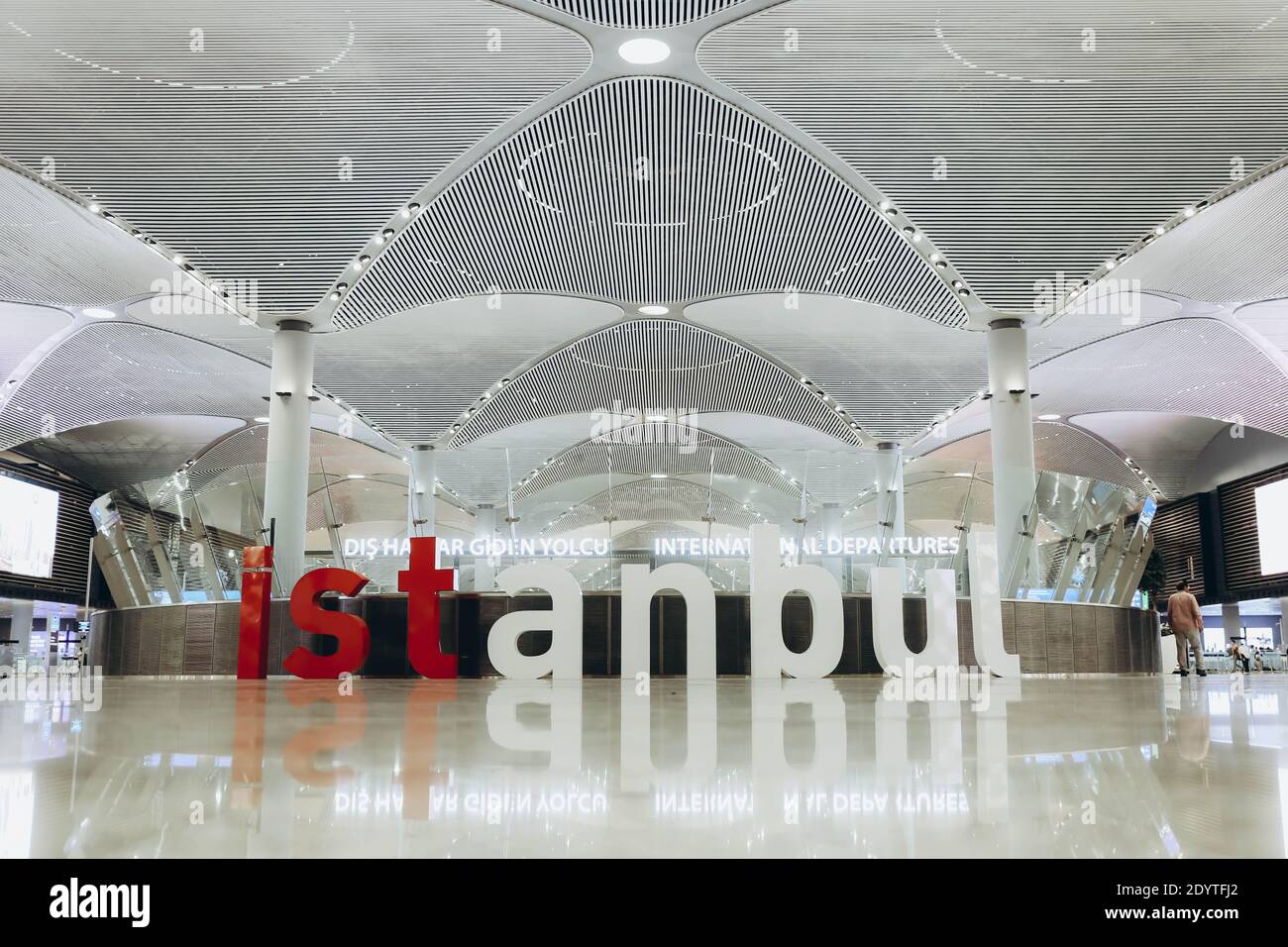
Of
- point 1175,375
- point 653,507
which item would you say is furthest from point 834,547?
point 1175,375

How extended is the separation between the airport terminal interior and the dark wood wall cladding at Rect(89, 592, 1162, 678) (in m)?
0.05

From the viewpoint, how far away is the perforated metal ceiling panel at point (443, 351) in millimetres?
21969

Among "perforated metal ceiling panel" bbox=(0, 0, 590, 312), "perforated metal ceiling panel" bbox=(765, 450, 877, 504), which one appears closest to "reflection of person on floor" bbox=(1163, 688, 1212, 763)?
"perforated metal ceiling panel" bbox=(765, 450, 877, 504)

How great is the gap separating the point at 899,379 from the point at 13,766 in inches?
937

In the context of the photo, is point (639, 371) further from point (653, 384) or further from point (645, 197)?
point (645, 197)

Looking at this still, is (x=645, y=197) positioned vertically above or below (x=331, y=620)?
above

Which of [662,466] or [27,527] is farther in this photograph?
[27,527]

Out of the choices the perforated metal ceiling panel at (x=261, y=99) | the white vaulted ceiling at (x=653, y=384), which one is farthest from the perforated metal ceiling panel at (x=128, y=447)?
the perforated metal ceiling panel at (x=261, y=99)

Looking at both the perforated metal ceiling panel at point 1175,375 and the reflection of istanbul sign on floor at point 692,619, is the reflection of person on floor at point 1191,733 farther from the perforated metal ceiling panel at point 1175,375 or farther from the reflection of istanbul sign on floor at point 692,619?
the perforated metal ceiling panel at point 1175,375

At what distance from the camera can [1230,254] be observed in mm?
17859

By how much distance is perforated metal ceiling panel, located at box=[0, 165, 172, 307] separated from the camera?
1584cm

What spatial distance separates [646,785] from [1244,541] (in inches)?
1351

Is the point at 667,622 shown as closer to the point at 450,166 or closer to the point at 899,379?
the point at 450,166

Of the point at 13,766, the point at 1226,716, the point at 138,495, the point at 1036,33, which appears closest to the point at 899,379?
the point at 1036,33
